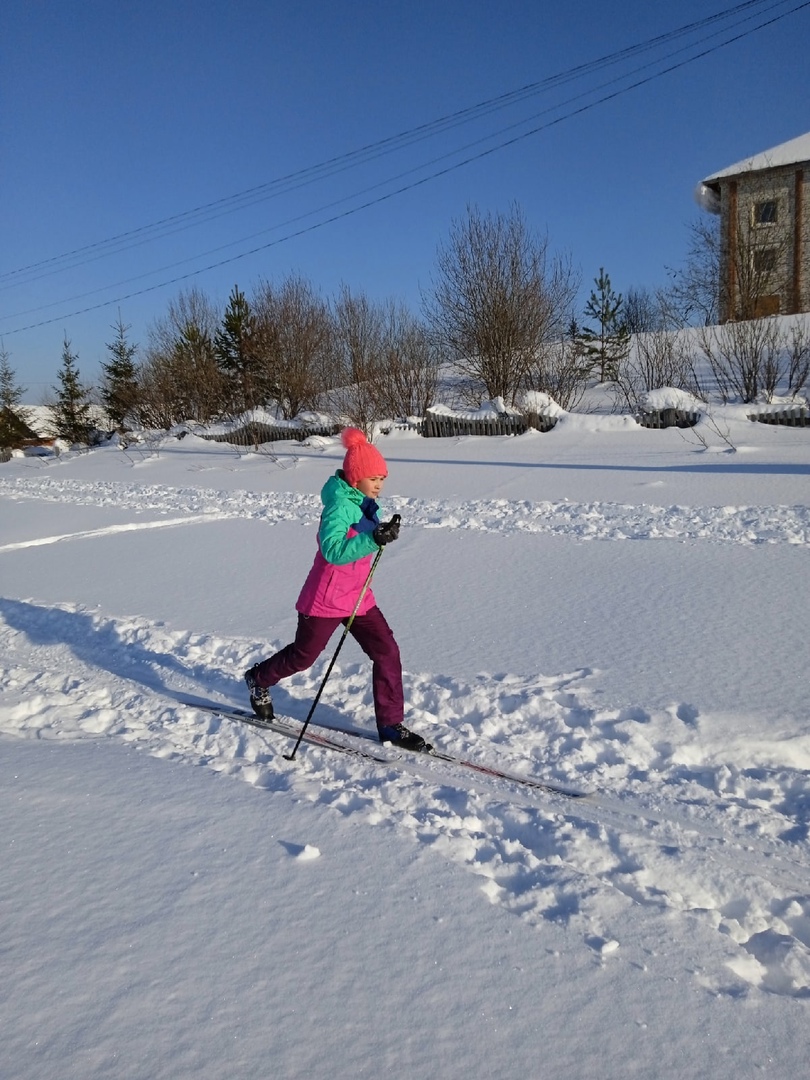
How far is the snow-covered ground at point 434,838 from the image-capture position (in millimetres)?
2020

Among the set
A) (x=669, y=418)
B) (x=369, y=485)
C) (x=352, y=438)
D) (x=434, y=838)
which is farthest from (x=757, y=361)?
(x=434, y=838)

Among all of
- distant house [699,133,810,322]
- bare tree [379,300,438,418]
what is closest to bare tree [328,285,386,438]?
bare tree [379,300,438,418]

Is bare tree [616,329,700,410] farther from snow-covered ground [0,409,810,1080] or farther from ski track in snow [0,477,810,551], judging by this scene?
snow-covered ground [0,409,810,1080]

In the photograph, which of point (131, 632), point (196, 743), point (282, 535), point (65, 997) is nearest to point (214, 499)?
point (282, 535)

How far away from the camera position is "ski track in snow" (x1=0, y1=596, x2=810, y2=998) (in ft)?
8.39

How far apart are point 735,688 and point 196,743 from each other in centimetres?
291

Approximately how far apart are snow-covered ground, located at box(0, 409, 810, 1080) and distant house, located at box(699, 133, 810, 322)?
30510mm

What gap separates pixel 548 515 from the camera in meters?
9.51

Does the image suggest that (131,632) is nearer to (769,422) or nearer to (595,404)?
(769,422)

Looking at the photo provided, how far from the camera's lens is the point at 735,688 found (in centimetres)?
405

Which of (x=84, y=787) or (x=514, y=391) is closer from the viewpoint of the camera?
(x=84, y=787)

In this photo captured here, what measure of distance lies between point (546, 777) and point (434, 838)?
0.73 m

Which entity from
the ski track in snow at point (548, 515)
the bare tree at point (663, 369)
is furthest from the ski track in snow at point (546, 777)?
the bare tree at point (663, 369)

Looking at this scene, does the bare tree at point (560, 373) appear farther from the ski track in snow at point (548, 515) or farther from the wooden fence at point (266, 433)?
the ski track in snow at point (548, 515)
